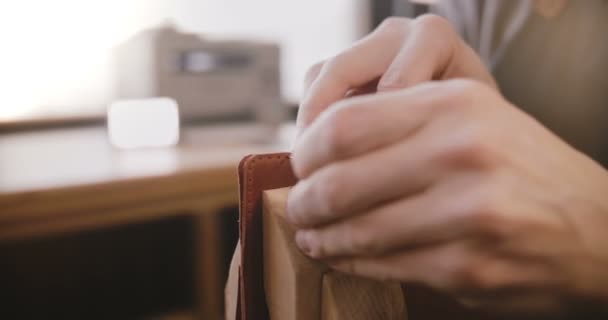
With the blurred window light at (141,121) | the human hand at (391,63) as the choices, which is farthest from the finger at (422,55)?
the blurred window light at (141,121)

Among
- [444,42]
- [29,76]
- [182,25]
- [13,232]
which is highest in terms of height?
[444,42]

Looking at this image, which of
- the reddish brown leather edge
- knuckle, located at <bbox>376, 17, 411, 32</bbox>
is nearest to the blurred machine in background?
knuckle, located at <bbox>376, 17, 411, 32</bbox>

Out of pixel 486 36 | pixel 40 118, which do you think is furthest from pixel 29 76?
pixel 486 36

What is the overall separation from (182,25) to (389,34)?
54.2 inches

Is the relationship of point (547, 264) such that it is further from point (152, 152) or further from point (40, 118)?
point (40, 118)

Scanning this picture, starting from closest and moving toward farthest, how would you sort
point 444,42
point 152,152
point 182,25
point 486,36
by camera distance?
point 444,42
point 486,36
point 152,152
point 182,25

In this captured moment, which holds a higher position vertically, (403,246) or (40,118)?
(403,246)

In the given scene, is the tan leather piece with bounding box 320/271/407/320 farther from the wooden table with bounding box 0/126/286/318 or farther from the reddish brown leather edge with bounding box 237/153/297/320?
the wooden table with bounding box 0/126/286/318

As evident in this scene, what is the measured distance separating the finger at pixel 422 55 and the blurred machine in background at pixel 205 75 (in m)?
0.98

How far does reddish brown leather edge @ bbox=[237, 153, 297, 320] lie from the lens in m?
0.31

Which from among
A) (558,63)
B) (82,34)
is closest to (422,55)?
(558,63)

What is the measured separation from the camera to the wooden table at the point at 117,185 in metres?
0.94

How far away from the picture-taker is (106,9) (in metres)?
1.59

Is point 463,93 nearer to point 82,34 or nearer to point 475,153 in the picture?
point 475,153
